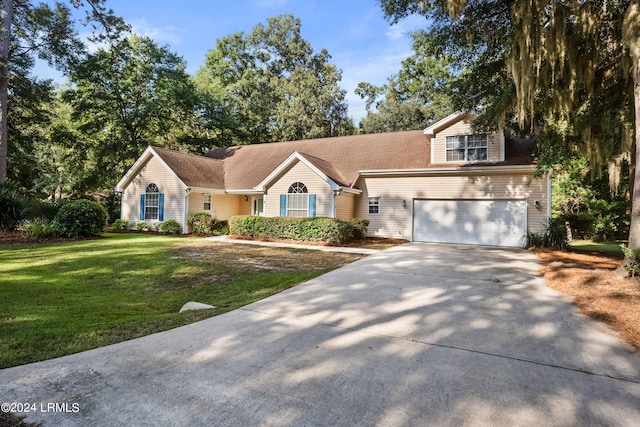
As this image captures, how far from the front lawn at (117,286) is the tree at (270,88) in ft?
62.6

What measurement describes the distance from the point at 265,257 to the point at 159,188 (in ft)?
35.5

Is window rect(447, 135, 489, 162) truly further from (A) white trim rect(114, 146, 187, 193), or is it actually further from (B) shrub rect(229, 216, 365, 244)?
(A) white trim rect(114, 146, 187, 193)

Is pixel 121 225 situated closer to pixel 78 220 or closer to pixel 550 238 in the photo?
pixel 78 220

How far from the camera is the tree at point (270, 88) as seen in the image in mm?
28562

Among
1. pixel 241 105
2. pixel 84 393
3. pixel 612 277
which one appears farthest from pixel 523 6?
pixel 241 105

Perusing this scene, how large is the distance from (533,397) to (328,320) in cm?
236

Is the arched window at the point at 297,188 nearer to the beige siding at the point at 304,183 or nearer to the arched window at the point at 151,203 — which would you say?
the beige siding at the point at 304,183

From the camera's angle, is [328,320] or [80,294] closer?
[328,320]

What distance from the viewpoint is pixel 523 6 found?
25.0ft

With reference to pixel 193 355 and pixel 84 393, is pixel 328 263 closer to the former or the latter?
pixel 193 355

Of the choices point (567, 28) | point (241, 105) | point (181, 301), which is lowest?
point (181, 301)

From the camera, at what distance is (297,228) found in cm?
1408

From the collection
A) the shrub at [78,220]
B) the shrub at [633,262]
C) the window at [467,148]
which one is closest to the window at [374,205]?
the window at [467,148]

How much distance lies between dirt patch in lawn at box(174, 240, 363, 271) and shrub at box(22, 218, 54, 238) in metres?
Result: 5.36
